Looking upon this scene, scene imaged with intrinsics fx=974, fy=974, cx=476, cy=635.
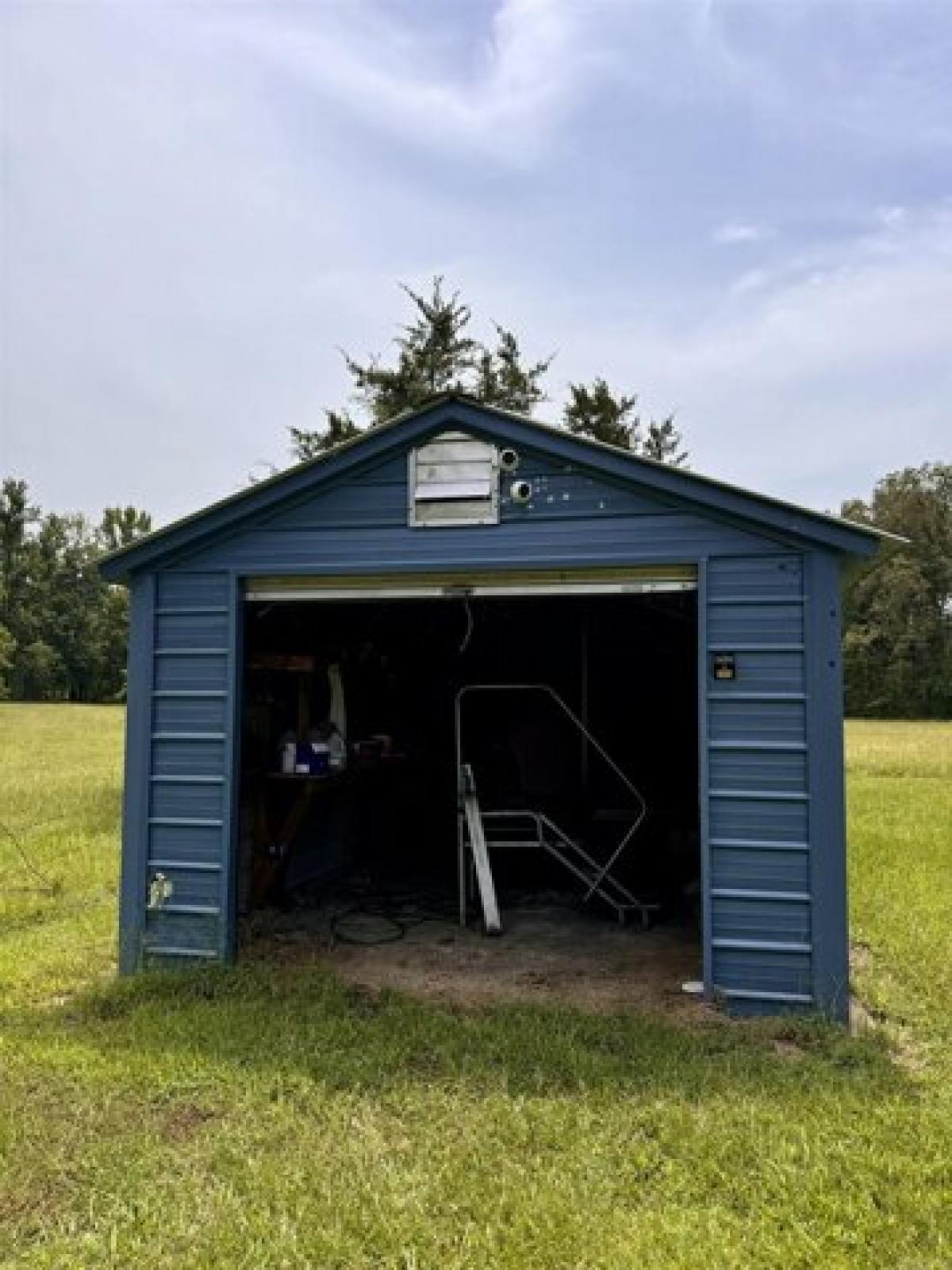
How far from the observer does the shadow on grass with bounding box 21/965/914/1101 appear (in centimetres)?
358

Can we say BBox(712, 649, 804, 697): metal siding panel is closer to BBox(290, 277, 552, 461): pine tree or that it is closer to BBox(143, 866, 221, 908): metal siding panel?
BBox(143, 866, 221, 908): metal siding panel

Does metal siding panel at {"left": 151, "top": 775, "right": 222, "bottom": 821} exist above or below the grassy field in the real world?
above

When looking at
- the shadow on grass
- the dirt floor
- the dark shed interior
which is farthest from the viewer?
the dark shed interior

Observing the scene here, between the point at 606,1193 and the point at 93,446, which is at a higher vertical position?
the point at 93,446

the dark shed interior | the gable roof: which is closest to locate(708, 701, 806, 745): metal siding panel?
the gable roof

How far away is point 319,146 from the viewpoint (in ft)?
21.2

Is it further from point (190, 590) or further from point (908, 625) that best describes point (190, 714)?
point (908, 625)

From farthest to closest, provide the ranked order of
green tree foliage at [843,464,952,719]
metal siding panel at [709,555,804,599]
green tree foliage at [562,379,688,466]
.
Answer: green tree foliage at [843,464,952,719], green tree foliage at [562,379,688,466], metal siding panel at [709,555,804,599]

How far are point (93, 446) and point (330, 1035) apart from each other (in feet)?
34.3

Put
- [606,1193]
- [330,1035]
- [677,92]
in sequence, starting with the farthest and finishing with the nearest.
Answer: [677,92] → [330,1035] → [606,1193]

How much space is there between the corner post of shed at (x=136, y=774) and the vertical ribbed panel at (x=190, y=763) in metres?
0.03

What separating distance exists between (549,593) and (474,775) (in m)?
3.77

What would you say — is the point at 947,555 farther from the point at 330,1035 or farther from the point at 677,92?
the point at 330,1035

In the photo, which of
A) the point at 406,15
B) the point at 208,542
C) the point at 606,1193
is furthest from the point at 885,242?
the point at 606,1193
